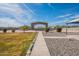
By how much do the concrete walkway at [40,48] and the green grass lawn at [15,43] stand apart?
0.69 ft

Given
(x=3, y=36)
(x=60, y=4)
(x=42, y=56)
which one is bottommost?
(x=42, y=56)

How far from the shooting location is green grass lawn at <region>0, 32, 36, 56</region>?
598 centimetres

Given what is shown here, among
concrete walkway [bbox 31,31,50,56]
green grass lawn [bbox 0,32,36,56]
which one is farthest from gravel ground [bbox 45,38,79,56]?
green grass lawn [bbox 0,32,36,56]

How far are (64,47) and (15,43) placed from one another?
1.28m

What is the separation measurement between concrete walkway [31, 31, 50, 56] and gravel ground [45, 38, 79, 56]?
13 centimetres

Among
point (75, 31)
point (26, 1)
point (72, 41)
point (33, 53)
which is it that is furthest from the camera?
point (72, 41)

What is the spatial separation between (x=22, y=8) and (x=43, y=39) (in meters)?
1.38

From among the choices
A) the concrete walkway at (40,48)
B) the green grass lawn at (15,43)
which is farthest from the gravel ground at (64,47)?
the green grass lawn at (15,43)

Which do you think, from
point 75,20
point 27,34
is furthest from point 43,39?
point 75,20

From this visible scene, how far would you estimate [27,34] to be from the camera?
21.4ft

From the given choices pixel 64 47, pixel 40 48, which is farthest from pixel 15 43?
pixel 64 47

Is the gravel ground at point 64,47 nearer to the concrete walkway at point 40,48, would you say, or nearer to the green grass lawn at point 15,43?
the concrete walkway at point 40,48

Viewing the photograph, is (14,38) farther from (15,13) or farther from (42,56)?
(42,56)

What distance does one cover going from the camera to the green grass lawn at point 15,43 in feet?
19.6
